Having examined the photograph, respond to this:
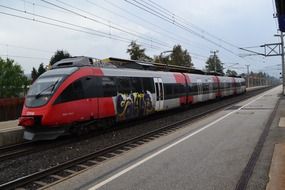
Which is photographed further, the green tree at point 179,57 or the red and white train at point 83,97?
the green tree at point 179,57

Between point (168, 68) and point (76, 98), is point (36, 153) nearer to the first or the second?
point (76, 98)

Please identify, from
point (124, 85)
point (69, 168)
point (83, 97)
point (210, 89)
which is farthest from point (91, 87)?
point (210, 89)

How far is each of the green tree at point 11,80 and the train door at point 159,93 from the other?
47206 mm

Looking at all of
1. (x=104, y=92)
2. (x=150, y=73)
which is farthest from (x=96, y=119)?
(x=150, y=73)

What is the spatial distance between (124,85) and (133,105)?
1280 mm

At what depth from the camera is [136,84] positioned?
19.7 meters

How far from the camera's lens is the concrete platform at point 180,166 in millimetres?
8258

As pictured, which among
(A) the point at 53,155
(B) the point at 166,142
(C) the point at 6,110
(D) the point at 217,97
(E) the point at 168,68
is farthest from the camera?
(D) the point at 217,97

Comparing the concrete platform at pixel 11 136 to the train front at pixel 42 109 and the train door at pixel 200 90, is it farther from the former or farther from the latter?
the train door at pixel 200 90

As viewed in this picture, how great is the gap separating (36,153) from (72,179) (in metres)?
4.08

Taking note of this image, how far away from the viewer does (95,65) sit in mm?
16656

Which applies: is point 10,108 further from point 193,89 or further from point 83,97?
point 193,89

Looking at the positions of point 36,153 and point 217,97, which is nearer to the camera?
point 36,153

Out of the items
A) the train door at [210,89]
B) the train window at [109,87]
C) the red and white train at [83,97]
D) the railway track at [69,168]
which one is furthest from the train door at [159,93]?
the train door at [210,89]
